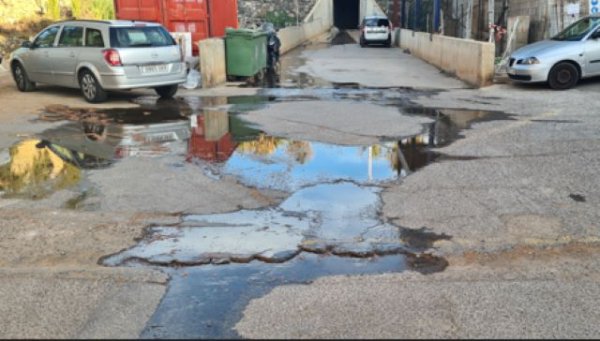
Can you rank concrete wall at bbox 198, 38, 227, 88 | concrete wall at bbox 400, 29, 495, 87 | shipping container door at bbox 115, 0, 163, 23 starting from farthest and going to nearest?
1. shipping container door at bbox 115, 0, 163, 23
2. concrete wall at bbox 198, 38, 227, 88
3. concrete wall at bbox 400, 29, 495, 87

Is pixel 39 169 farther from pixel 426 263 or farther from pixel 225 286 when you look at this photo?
pixel 426 263

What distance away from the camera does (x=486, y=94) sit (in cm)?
1338

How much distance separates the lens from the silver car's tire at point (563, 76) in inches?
518

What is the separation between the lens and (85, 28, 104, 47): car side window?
1223 centimetres

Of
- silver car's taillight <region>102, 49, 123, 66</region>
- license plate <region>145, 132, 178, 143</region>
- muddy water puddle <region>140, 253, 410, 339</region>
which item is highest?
silver car's taillight <region>102, 49, 123, 66</region>

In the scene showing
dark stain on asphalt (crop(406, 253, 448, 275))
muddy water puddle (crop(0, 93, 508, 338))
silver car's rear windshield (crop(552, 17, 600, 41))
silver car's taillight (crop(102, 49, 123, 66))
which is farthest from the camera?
silver car's rear windshield (crop(552, 17, 600, 41))

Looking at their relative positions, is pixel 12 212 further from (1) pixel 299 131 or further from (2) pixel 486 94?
(2) pixel 486 94

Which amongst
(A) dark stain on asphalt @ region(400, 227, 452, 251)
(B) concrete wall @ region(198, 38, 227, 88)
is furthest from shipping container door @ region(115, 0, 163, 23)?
(A) dark stain on asphalt @ region(400, 227, 452, 251)

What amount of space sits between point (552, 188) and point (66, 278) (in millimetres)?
5137

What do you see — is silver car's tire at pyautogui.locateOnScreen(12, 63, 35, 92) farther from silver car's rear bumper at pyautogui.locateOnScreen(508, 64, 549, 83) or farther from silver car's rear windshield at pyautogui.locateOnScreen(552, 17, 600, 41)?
silver car's rear windshield at pyautogui.locateOnScreen(552, 17, 600, 41)

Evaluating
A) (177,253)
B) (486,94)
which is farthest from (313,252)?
(486,94)

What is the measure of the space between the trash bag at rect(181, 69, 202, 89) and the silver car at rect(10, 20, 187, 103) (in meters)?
1.73

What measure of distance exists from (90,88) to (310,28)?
3139 cm

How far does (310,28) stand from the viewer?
4216 centimetres
